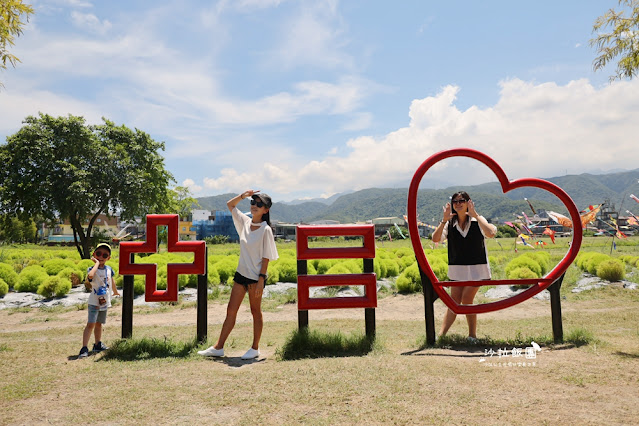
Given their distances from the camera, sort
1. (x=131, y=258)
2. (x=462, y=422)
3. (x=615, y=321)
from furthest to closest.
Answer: (x=615, y=321) < (x=131, y=258) < (x=462, y=422)

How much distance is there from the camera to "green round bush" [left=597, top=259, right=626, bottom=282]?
11875 mm

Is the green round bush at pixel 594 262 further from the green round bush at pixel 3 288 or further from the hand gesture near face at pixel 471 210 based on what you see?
the green round bush at pixel 3 288

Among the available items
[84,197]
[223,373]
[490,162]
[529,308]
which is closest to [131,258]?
[223,373]

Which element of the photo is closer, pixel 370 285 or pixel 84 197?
pixel 370 285

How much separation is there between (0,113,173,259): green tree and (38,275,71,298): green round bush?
382 inches

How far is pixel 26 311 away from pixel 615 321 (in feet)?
42.8

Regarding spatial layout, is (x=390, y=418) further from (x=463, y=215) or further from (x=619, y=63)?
(x=619, y=63)

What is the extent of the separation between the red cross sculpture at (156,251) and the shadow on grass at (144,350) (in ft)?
2.04

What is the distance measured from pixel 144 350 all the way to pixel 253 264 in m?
1.86

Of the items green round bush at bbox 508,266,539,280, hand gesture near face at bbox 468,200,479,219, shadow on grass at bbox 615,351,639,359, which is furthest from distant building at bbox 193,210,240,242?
shadow on grass at bbox 615,351,639,359

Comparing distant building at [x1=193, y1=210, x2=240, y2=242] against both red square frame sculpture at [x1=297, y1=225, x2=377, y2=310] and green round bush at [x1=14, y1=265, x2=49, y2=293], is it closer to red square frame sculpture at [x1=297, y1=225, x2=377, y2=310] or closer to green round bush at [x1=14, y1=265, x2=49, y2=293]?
green round bush at [x1=14, y1=265, x2=49, y2=293]

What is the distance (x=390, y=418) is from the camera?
3262 mm

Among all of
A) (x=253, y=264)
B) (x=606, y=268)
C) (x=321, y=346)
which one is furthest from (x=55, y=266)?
(x=606, y=268)

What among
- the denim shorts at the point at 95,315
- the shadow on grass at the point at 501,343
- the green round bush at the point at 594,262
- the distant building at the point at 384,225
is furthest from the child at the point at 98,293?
the distant building at the point at 384,225
